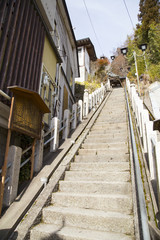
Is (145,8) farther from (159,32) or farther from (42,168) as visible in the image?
(42,168)

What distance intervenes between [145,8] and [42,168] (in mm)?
31348

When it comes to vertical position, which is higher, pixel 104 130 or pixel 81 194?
pixel 104 130

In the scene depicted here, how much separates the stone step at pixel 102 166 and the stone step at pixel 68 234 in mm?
1721

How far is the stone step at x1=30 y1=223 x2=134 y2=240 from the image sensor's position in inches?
106

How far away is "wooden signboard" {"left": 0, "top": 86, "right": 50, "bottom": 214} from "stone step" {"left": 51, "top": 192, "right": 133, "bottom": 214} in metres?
1.14

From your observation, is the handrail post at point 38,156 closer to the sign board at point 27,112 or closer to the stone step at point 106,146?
the sign board at point 27,112

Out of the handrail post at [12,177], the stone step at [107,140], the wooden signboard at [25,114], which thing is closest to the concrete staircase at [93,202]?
the stone step at [107,140]

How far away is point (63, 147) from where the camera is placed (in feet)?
20.0

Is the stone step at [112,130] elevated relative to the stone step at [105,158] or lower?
elevated

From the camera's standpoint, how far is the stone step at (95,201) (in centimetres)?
327

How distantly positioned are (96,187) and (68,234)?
1228 mm

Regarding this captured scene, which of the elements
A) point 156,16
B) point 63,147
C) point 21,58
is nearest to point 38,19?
point 21,58

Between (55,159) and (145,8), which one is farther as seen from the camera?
(145,8)

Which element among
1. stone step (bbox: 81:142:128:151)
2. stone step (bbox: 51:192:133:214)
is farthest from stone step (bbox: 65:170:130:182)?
stone step (bbox: 81:142:128:151)
